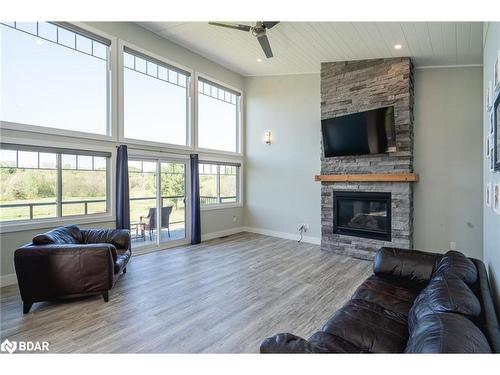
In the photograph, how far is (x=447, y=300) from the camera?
1.53 m

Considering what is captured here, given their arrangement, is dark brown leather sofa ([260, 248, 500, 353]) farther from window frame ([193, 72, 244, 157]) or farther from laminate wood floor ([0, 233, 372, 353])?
window frame ([193, 72, 244, 157])

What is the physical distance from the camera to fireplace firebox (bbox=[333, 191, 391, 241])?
4.96 meters

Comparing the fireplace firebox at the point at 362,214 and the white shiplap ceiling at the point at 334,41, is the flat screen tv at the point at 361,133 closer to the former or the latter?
the fireplace firebox at the point at 362,214

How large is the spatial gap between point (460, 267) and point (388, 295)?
59cm

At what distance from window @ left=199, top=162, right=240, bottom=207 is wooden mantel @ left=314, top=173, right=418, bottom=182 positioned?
8.28ft

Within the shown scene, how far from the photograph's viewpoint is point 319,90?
612 cm

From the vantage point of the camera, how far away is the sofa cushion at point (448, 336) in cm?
109

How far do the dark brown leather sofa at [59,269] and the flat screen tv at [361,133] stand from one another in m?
4.24

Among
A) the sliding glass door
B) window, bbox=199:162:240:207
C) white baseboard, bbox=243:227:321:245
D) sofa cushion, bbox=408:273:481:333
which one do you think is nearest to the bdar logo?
the sliding glass door

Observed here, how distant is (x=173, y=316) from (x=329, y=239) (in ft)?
12.0

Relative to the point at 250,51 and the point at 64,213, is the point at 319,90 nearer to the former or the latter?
the point at 250,51

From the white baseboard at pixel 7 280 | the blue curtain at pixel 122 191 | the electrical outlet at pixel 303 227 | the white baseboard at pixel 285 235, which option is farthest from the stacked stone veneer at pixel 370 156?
the white baseboard at pixel 7 280

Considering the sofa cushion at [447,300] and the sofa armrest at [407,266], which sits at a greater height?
the sofa cushion at [447,300]

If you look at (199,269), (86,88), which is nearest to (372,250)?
(199,269)
